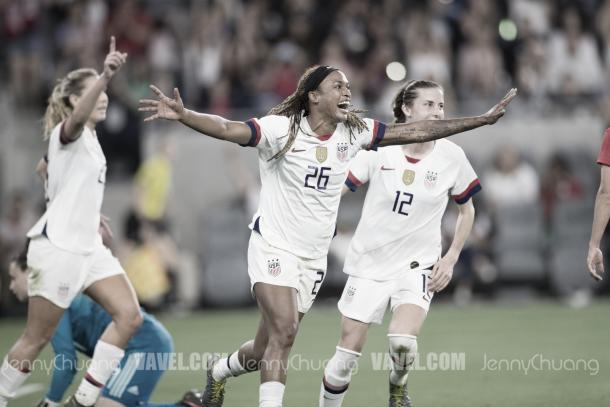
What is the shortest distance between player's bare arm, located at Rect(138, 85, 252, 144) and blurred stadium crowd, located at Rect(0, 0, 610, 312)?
30.1 feet

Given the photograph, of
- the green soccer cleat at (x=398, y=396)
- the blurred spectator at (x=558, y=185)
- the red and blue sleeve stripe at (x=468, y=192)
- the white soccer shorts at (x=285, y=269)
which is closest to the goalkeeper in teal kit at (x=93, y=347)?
the white soccer shorts at (x=285, y=269)

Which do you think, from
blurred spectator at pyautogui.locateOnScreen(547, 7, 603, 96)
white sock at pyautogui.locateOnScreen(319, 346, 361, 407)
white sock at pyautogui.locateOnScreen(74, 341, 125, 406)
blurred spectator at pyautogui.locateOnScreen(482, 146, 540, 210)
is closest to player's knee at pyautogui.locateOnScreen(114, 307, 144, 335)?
white sock at pyautogui.locateOnScreen(74, 341, 125, 406)

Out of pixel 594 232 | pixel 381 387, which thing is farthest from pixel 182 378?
Answer: pixel 594 232

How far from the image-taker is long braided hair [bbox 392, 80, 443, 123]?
7.81 metres

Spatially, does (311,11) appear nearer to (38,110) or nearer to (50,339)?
(38,110)

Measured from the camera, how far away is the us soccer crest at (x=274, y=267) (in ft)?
22.8

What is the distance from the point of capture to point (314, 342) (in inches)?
483

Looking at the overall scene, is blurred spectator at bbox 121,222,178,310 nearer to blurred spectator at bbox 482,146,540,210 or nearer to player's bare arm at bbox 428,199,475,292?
blurred spectator at bbox 482,146,540,210

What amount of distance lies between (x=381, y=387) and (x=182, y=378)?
1.97 metres

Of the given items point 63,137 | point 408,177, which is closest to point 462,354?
point 408,177

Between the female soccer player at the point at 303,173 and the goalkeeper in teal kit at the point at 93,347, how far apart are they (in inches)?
30.9

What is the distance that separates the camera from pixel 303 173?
23.2ft

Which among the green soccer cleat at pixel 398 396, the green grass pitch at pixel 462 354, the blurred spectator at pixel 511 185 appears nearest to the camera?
the green soccer cleat at pixel 398 396

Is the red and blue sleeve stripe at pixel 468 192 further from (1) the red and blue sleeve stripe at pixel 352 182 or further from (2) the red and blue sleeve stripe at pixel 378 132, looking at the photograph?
(2) the red and blue sleeve stripe at pixel 378 132
